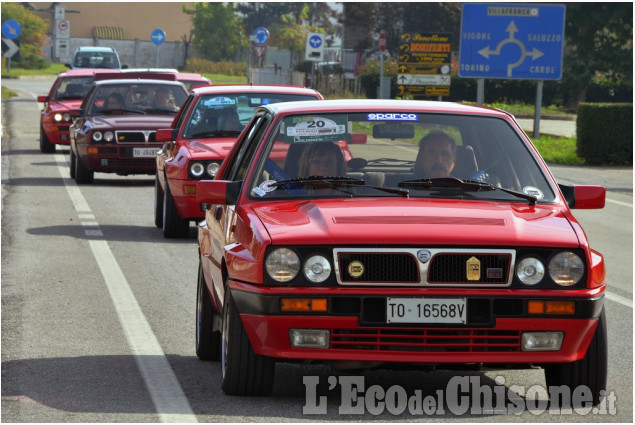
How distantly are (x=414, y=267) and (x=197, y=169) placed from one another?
8002 mm

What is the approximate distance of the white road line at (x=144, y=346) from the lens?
20.7ft

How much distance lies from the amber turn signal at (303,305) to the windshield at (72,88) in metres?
22.6

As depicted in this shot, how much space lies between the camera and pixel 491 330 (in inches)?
238

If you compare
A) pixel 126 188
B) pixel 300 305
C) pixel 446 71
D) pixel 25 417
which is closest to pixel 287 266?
pixel 300 305

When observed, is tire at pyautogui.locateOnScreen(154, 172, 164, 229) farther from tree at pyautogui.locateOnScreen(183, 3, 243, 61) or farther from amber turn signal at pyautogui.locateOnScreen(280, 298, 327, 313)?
tree at pyautogui.locateOnScreen(183, 3, 243, 61)

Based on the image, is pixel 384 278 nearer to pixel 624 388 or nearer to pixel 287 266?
pixel 287 266

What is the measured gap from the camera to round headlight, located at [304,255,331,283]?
6.03m

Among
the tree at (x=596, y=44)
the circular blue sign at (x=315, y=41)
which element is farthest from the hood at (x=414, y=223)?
the tree at (x=596, y=44)

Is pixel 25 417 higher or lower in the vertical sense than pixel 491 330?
lower

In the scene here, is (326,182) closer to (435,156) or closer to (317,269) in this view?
(435,156)

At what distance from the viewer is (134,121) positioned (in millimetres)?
19812

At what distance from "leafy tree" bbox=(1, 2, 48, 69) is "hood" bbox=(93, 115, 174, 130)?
74383 mm

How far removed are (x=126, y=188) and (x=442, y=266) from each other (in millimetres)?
14823

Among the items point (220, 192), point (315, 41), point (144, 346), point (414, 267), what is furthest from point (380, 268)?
point (315, 41)
